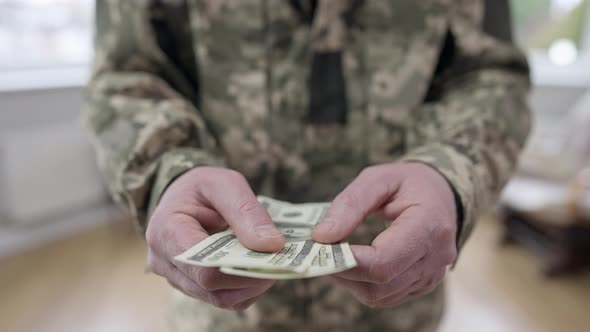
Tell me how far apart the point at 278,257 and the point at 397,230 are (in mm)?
113

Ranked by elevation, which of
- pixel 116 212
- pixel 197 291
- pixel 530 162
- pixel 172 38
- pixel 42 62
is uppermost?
pixel 172 38

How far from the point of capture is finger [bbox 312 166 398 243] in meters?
0.48

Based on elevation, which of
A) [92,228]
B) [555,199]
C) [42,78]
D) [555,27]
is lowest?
[92,228]

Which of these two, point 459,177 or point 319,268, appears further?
point 459,177

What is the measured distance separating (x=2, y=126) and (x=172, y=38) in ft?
6.40

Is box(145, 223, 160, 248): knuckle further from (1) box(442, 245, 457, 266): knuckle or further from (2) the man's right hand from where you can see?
(1) box(442, 245, 457, 266): knuckle

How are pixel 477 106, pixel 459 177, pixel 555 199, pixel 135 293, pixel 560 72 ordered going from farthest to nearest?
pixel 560 72 < pixel 555 199 < pixel 135 293 < pixel 477 106 < pixel 459 177

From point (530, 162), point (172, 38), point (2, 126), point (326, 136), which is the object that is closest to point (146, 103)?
point (172, 38)

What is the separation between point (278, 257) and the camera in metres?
0.46

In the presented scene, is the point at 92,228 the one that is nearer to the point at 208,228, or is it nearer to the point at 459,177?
the point at 208,228

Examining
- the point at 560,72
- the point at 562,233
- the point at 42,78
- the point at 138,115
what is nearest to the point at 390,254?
the point at 138,115

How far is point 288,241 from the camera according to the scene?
510 mm

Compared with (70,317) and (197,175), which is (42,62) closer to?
(70,317)

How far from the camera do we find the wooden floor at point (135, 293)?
6.18ft
